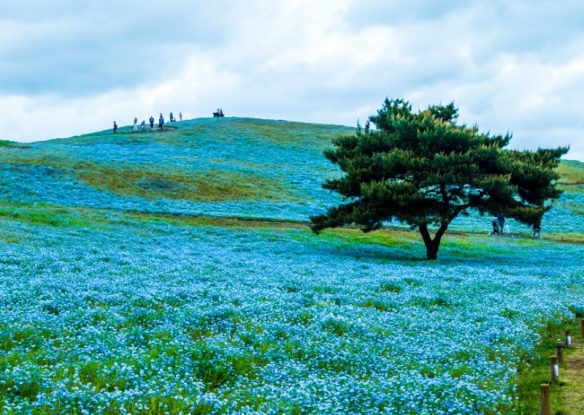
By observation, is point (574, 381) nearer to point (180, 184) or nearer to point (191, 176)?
point (180, 184)

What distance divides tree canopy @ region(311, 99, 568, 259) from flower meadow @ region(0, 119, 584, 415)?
2783mm

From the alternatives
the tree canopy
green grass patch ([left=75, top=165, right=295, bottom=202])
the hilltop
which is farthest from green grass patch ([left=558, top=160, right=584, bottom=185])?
the tree canopy

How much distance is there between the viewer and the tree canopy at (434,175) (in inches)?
1387

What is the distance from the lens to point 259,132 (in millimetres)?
112375

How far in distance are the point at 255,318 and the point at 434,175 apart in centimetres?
2248

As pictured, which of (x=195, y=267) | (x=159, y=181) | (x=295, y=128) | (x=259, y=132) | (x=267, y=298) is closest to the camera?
(x=267, y=298)

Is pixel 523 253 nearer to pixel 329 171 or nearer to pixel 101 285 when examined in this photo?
pixel 101 285

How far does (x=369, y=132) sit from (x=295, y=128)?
8274cm

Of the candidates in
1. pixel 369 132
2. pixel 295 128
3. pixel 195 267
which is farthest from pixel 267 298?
pixel 295 128

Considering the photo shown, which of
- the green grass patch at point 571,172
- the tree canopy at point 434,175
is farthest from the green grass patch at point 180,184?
the green grass patch at point 571,172

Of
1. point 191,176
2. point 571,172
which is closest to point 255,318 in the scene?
point 191,176

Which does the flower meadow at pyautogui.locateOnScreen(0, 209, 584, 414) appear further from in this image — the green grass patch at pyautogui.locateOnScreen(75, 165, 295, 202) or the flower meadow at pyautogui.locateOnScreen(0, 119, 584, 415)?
the green grass patch at pyautogui.locateOnScreen(75, 165, 295, 202)

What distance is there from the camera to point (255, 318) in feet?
47.9

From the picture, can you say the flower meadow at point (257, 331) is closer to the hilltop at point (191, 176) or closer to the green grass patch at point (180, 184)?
the hilltop at point (191, 176)
